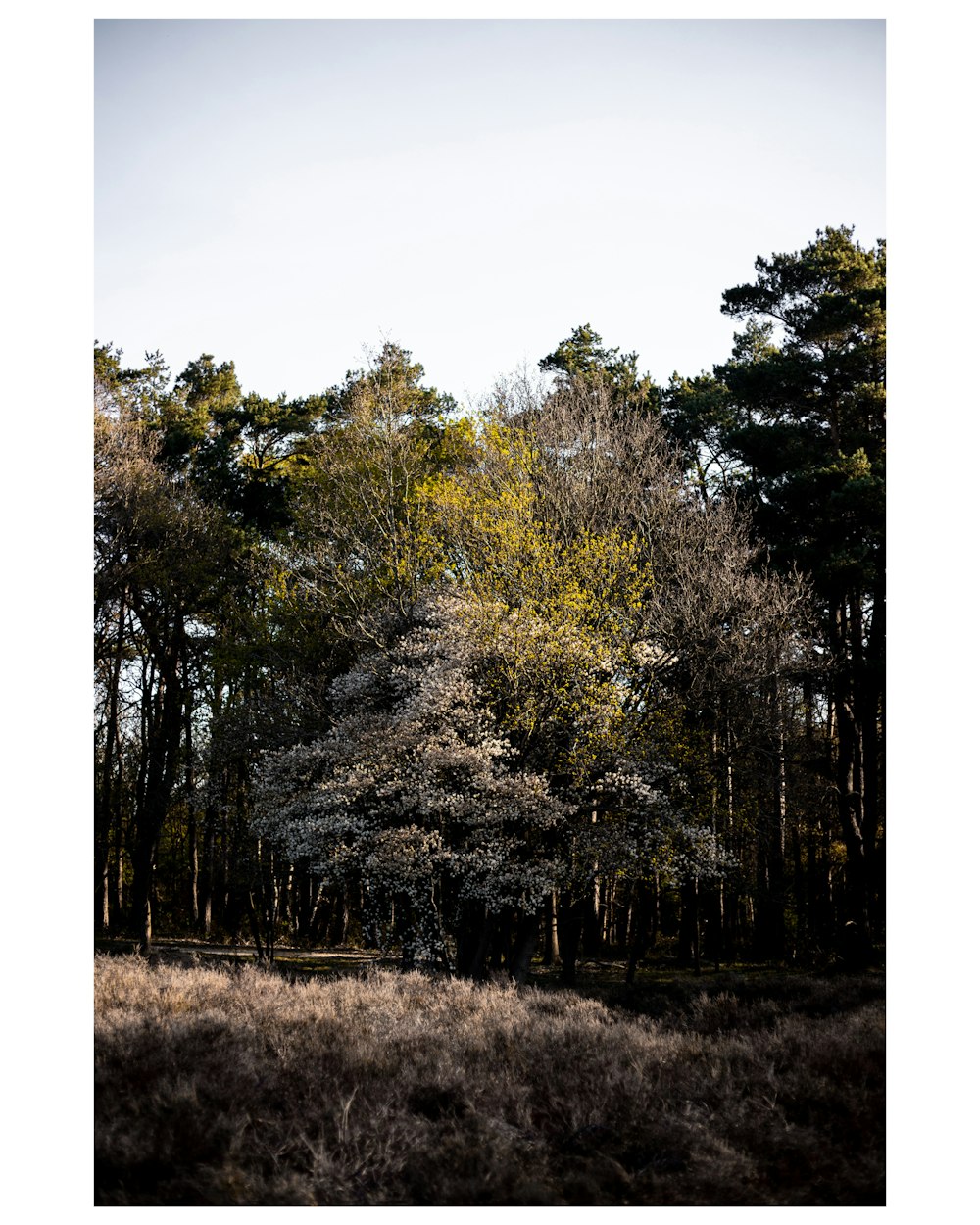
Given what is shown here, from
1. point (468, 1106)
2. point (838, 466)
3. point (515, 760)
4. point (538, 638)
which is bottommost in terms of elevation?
point (468, 1106)

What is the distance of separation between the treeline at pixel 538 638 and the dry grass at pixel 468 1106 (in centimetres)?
514

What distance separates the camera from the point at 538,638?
48.1ft

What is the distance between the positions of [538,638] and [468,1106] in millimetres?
8499

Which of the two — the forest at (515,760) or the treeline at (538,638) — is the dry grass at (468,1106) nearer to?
the forest at (515,760)

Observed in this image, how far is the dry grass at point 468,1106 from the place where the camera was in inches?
232

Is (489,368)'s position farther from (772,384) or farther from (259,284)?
(259,284)

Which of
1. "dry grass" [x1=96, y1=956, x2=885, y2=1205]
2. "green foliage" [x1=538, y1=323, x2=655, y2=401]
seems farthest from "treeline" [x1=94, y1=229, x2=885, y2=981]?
"dry grass" [x1=96, y1=956, x2=885, y2=1205]

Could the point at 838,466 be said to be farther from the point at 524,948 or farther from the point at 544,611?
the point at 524,948

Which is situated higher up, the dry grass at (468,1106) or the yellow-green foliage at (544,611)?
the yellow-green foliage at (544,611)

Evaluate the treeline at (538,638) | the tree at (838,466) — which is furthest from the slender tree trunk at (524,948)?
the tree at (838,466)

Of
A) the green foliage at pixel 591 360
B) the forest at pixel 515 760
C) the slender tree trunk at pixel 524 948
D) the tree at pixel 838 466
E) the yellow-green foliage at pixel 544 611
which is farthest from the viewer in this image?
the green foliage at pixel 591 360

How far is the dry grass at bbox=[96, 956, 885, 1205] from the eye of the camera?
19.3 ft

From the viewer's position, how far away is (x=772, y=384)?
1881 centimetres

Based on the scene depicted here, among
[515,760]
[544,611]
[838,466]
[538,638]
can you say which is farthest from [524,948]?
[838,466]
